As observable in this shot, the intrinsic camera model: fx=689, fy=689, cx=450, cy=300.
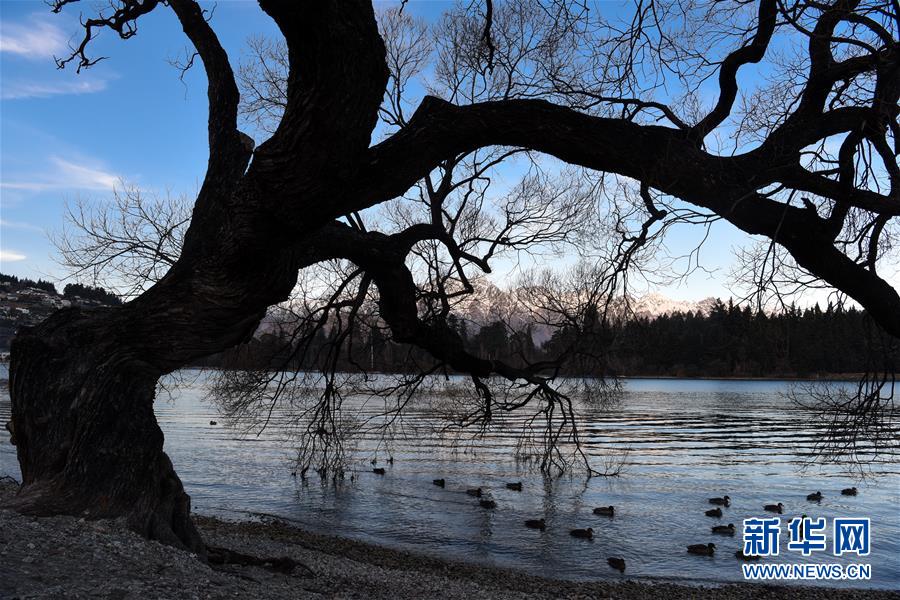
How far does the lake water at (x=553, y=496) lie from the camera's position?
12641 millimetres

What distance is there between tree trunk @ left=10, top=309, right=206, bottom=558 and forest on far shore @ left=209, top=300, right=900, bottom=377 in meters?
5.44

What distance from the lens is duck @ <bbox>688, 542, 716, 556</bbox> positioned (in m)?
12.6

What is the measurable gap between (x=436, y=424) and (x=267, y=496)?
1603 centimetres

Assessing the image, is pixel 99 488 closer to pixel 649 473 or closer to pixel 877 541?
pixel 877 541

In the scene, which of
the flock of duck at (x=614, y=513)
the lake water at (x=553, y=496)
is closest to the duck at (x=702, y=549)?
the flock of duck at (x=614, y=513)

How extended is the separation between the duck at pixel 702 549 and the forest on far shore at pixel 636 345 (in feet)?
11.2

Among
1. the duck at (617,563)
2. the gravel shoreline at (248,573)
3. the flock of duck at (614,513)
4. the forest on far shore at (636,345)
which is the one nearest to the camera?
the gravel shoreline at (248,573)

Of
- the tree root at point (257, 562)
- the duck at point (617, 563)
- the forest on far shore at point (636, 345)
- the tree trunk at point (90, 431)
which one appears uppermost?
the forest on far shore at point (636, 345)

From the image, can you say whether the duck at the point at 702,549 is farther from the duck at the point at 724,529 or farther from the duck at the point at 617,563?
the duck at the point at 617,563

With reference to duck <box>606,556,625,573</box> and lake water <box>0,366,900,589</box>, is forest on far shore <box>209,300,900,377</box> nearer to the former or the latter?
lake water <box>0,366,900,589</box>

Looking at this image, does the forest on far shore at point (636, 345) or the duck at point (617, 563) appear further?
the duck at point (617, 563)

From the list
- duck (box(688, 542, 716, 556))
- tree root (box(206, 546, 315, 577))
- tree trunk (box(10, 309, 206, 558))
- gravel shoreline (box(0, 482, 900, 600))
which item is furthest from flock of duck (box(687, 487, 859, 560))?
tree trunk (box(10, 309, 206, 558))

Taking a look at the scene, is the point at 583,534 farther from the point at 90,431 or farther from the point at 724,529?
the point at 90,431

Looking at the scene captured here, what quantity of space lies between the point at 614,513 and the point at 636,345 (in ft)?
23.4
